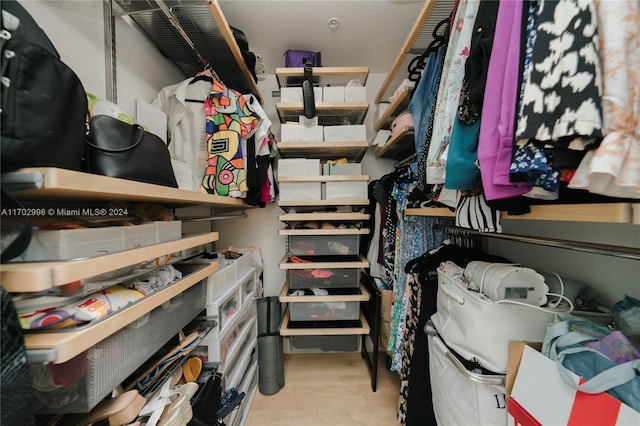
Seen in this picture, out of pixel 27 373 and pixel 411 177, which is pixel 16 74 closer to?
pixel 27 373

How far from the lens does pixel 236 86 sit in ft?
5.45

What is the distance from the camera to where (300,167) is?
56.5 inches

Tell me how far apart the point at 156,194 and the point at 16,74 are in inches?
12.5

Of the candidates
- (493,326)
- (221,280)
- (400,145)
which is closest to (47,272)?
(221,280)

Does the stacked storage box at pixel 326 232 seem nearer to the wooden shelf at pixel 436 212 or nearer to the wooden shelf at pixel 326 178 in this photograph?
the wooden shelf at pixel 326 178

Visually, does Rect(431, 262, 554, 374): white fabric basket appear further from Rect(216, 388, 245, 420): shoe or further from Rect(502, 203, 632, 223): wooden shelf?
Rect(216, 388, 245, 420): shoe

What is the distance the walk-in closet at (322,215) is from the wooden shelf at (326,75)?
14 millimetres

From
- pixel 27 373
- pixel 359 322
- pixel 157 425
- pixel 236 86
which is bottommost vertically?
pixel 359 322

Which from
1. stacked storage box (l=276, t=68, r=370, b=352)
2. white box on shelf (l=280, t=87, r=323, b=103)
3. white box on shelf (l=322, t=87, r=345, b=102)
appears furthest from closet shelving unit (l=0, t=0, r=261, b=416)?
white box on shelf (l=322, t=87, r=345, b=102)

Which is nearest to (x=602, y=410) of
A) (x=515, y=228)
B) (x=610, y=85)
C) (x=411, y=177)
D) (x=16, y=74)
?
(x=610, y=85)

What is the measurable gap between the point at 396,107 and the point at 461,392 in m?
1.29

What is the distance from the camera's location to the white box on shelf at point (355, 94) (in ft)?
4.55

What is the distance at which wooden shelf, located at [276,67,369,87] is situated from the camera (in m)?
1.38

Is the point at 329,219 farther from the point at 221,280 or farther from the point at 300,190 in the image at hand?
the point at 221,280
